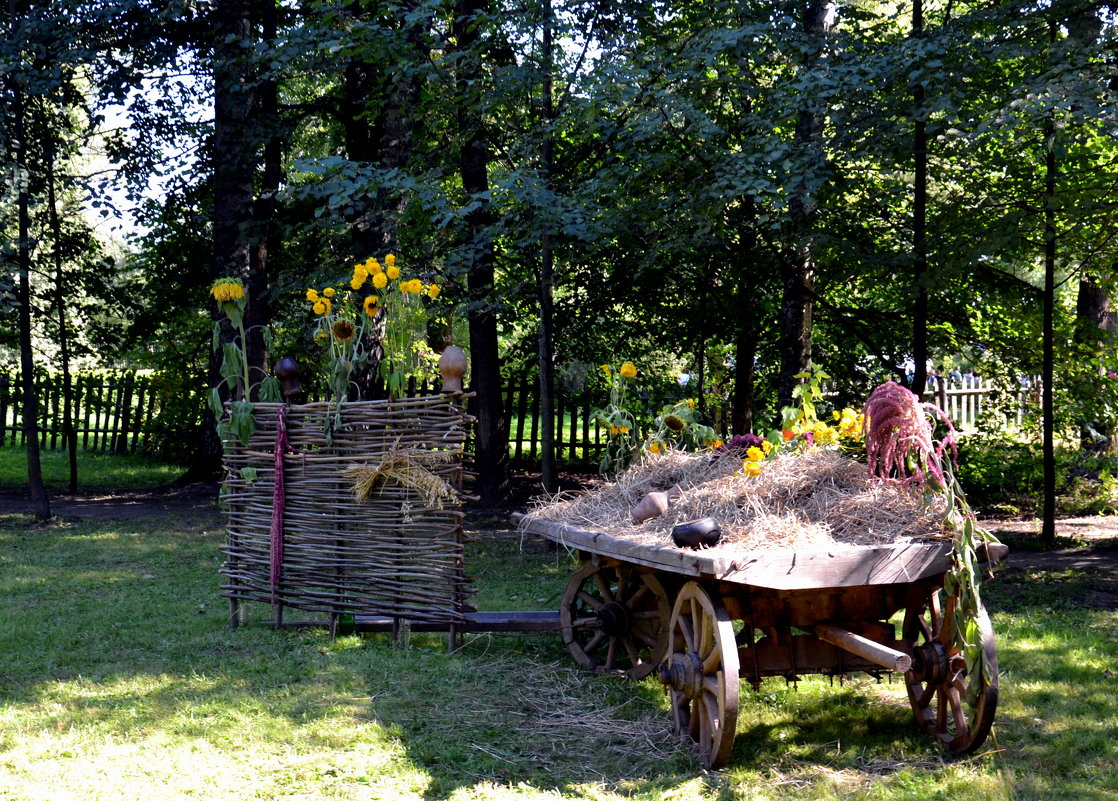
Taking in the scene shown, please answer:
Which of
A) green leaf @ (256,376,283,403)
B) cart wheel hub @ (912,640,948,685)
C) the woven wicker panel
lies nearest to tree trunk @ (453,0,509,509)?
green leaf @ (256,376,283,403)

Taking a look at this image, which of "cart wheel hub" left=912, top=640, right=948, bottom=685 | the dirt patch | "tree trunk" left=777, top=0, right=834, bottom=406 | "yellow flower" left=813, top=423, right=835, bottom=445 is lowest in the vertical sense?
the dirt patch

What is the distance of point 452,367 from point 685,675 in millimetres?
2233

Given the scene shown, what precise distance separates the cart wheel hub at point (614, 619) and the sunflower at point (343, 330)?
83.2 inches

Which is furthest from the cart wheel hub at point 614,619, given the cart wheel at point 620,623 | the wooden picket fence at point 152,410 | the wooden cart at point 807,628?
the wooden picket fence at point 152,410

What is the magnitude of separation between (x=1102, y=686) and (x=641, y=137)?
16.2 ft

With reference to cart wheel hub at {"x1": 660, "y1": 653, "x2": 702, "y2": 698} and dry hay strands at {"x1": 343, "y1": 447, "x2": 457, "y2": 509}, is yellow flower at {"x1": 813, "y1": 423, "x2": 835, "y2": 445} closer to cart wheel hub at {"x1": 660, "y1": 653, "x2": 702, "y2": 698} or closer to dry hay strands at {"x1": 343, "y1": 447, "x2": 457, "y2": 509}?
cart wheel hub at {"x1": 660, "y1": 653, "x2": 702, "y2": 698}

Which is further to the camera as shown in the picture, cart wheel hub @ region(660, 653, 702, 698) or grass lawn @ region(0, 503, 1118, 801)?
cart wheel hub @ region(660, 653, 702, 698)

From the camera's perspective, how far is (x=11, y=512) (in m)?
11.4

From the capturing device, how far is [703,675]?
398 centimetres

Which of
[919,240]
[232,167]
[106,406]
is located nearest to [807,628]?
[919,240]

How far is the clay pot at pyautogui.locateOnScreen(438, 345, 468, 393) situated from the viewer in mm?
5469

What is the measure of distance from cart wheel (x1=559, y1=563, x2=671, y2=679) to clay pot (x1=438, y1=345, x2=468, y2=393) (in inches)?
49.1

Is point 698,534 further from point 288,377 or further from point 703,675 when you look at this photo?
point 288,377

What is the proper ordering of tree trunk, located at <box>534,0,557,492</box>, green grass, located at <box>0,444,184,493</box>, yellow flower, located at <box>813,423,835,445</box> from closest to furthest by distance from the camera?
1. yellow flower, located at <box>813,423,835,445</box>
2. tree trunk, located at <box>534,0,557,492</box>
3. green grass, located at <box>0,444,184,493</box>
